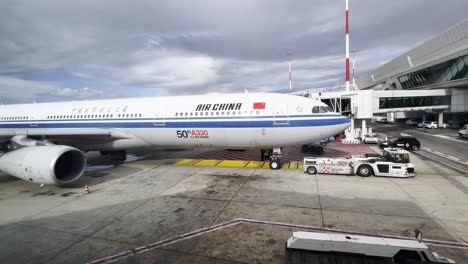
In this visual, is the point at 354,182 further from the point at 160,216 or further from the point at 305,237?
the point at 160,216

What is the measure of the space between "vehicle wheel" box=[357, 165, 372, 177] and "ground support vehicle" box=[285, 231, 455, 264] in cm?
938

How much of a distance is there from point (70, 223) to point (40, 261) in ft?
7.66

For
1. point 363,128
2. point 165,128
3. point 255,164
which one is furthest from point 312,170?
point 363,128

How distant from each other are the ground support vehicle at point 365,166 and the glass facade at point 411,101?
34.1m

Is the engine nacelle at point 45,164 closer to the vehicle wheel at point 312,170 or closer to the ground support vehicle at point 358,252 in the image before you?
the ground support vehicle at point 358,252

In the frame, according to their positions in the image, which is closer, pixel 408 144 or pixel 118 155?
pixel 118 155

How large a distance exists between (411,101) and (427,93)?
272cm

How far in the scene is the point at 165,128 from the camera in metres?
16.4

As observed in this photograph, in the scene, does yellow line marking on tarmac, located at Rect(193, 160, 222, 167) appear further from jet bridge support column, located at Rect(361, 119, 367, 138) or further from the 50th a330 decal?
jet bridge support column, located at Rect(361, 119, 367, 138)

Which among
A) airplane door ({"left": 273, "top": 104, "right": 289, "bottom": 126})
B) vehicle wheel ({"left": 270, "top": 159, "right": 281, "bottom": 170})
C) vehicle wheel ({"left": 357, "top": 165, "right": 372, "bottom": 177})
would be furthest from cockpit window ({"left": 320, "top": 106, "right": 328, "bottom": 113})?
vehicle wheel ({"left": 270, "top": 159, "right": 281, "bottom": 170})

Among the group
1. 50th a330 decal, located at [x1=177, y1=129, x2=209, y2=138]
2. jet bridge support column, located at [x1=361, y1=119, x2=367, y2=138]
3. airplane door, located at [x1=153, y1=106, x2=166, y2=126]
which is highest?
airplane door, located at [x1=153, y1=106, x2=166, y2=126]

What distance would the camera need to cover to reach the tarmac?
7.15 meters

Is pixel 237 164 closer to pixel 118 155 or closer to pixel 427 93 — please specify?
pixel 118 155

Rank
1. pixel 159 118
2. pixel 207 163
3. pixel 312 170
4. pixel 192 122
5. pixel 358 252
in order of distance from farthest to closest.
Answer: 1. pixel 207 163
2. pixel 159 118
3. pixel 192 122
4. pixel 312 170
5. pixel 358 252
